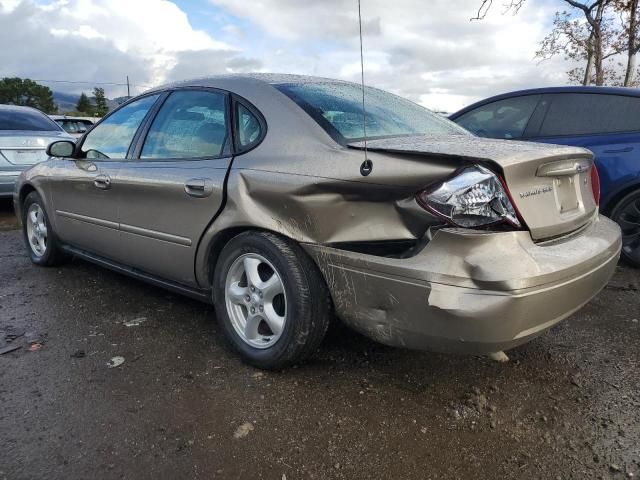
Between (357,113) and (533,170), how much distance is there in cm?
96

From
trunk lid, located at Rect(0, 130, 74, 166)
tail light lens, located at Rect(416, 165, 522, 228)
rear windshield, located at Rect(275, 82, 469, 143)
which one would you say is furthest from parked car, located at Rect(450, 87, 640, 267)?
trunk lid, located at Rect(0, 130, 74, 166)

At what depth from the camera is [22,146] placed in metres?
6.81

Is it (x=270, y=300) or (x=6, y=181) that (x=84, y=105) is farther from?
(x=270, y=300)

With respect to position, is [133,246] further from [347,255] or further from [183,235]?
[347,255]

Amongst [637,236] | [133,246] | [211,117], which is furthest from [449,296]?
[637,236]

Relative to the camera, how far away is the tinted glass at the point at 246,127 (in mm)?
2660

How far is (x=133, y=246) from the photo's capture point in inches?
131

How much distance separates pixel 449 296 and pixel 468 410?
674mm

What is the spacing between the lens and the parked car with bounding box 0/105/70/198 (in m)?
6.67

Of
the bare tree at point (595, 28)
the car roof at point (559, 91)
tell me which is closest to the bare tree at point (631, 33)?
the bare tree at point (595, 28)

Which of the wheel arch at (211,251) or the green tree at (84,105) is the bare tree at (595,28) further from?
the green tree at (84,105)

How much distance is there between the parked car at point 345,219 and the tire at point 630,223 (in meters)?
1.77

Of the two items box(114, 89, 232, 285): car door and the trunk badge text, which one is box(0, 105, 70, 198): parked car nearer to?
box(114, 89, 232, 285): car door

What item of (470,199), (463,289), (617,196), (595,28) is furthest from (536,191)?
(595,28)
